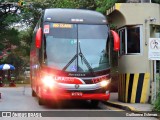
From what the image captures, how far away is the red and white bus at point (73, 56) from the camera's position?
598 inches

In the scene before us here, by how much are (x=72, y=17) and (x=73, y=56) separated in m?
1.66

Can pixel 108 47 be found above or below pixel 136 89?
above

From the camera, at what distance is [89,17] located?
16.3m

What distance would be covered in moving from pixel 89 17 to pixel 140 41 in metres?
2.83

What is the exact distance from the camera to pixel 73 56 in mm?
15461

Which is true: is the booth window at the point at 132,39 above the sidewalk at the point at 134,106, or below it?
above

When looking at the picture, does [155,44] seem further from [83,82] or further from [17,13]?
[17,13]

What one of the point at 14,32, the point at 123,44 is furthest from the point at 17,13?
the point at 123,44

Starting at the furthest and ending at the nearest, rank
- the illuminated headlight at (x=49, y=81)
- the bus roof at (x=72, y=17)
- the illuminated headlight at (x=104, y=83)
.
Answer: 1. the bus roof at (x=72, y=17)
2. the illuminated headlight at (x=104, y=83)
3. the illuminated headlight at (x=49, y=81)

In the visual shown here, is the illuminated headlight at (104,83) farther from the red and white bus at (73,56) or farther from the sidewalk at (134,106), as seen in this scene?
the sidewalk at (134,106)

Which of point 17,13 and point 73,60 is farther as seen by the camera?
point 17,13

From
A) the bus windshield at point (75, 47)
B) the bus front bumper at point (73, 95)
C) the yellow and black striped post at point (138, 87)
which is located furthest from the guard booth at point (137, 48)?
the bus front bumper at point (73, 95)

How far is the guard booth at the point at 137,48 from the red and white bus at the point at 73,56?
6.96 feet

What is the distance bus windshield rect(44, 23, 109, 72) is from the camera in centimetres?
1538
